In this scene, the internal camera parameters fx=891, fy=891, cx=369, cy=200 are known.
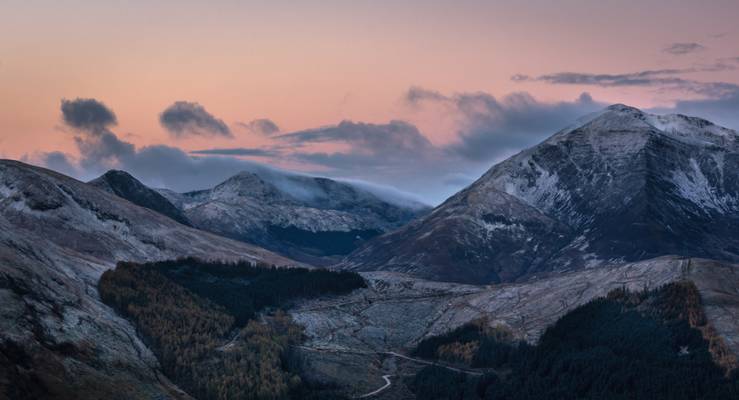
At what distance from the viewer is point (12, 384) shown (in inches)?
7047

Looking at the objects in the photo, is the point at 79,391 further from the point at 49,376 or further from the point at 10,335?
the point at 10,335

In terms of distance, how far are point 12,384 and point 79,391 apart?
58.7 feet

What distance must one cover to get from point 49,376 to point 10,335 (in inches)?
562

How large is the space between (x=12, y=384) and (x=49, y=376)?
14.1m

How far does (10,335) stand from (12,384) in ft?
71.8

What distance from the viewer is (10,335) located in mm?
198125

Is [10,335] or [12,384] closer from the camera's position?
[12,384]

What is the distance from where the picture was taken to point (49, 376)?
633 feet

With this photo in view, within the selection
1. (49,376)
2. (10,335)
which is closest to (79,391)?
(49,376)

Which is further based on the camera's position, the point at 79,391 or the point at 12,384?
the point at 79,391

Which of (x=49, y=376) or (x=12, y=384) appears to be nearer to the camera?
(x=12, y=384)
